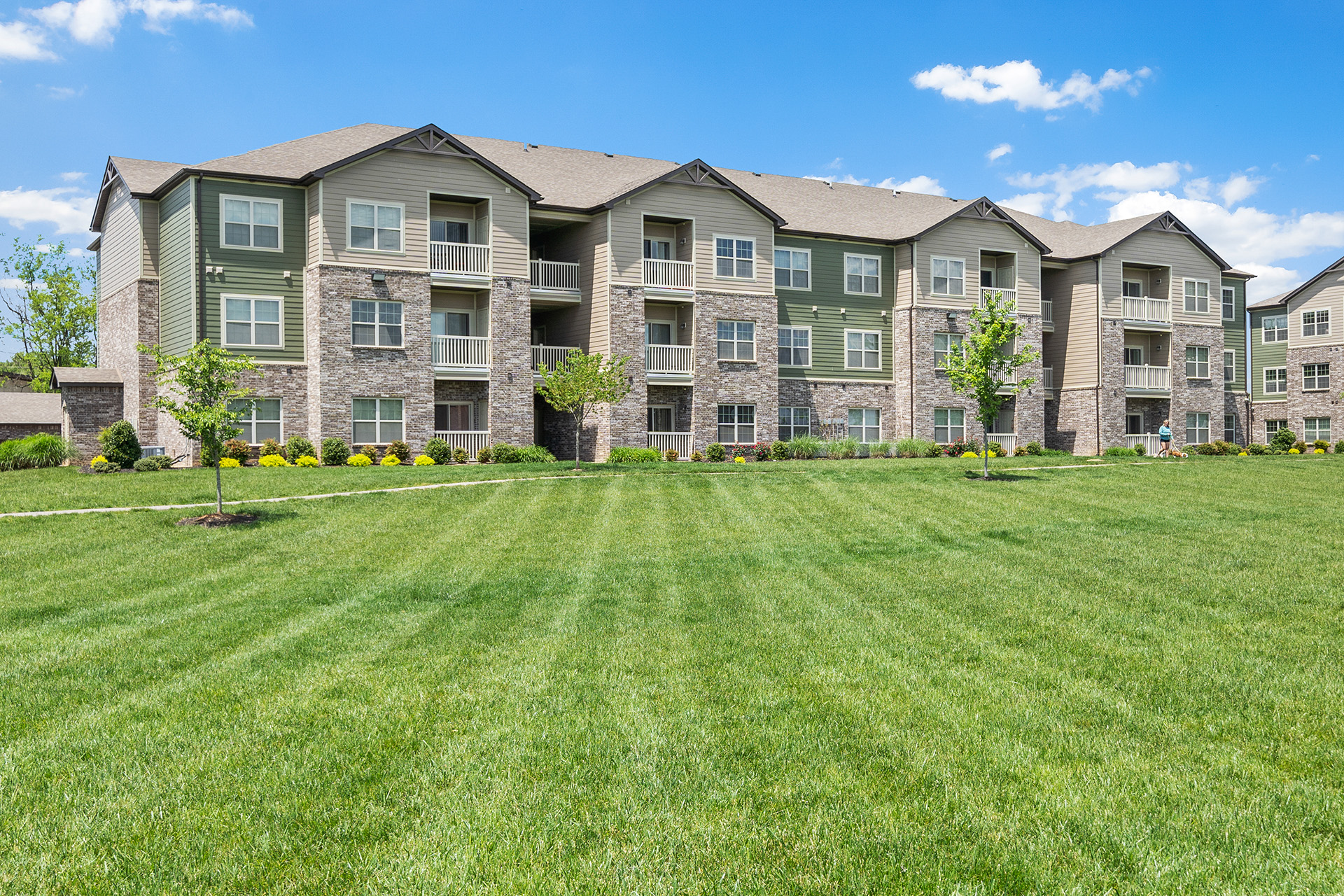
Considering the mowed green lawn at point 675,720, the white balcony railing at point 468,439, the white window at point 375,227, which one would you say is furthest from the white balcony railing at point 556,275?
the mowed green lawn at point 675,720

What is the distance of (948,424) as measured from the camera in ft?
129

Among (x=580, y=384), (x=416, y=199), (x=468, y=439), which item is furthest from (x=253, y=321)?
(x=580, y=384)

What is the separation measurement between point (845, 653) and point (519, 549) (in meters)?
7.04

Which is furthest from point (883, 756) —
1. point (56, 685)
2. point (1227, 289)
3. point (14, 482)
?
point (1227, 289)

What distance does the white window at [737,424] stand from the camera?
34.8m

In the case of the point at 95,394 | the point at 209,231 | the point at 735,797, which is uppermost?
the point at 209,231

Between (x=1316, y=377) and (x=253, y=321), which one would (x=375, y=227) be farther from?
(x=1316, y=377)

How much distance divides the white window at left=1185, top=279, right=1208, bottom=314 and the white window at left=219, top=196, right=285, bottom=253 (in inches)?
1537

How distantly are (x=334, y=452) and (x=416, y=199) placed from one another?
28.4 ft

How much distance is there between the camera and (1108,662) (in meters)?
7.54

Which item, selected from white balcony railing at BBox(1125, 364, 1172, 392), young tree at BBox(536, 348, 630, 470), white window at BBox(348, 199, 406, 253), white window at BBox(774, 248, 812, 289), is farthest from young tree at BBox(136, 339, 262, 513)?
white balcony railing at BBox(1125, 364, 1172, 392)

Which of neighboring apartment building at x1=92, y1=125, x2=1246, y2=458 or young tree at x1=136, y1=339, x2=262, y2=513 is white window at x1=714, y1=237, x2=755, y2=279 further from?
young tree at x1=136, y1=339, x2=262, y2=513

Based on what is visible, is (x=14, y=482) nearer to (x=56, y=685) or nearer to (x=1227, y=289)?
(x=56, y=685)

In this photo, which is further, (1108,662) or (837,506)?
(837,506)
